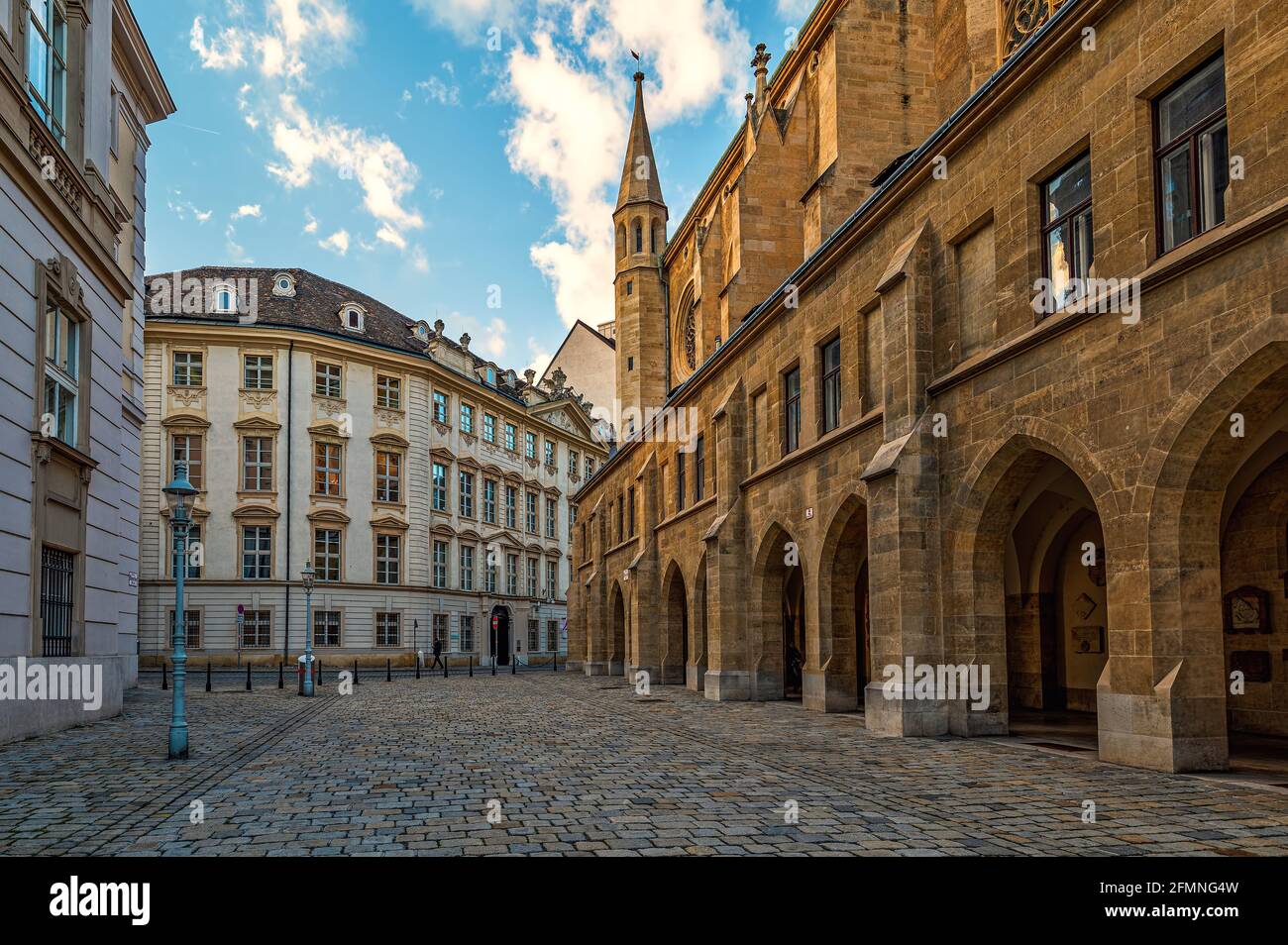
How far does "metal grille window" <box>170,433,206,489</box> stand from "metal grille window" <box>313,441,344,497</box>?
480cm

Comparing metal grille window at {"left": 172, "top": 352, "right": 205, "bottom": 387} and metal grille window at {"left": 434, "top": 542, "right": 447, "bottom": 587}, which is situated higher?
metal grille window at {"left": 172, "top": 352, "right": 205, "bottom": 387}

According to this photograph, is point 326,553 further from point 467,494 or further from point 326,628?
point 467,494

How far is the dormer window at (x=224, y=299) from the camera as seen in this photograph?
49.9m

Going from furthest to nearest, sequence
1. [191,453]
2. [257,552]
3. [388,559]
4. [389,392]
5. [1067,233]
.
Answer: [389,392]
[388,559]
[191,453]
[257,552]
[1067,233]

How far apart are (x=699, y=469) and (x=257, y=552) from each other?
25.7 m

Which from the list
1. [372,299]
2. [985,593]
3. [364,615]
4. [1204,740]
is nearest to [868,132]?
[985,593]

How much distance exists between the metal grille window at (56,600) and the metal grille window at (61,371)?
78.9 inches

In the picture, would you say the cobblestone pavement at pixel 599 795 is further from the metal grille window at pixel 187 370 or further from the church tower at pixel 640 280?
the church tower at pixel 640 280

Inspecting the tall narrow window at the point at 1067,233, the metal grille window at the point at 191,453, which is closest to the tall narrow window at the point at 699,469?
the tall narrow window at the point at 1067,233

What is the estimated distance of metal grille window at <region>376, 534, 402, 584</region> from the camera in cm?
5028

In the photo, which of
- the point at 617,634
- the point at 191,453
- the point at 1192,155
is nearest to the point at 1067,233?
the point at 1192,155

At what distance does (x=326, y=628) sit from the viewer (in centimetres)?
4744

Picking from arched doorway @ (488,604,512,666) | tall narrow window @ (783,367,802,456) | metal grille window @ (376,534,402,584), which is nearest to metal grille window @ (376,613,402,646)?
metal grille window @ (376,534,402,584)

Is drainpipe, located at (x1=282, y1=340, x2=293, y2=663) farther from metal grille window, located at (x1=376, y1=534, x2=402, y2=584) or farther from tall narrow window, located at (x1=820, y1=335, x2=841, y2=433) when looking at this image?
tall narrow window, located at (x1=820, y1=335, x2=841, y2=433)
